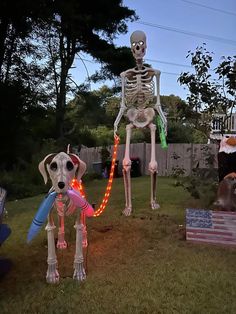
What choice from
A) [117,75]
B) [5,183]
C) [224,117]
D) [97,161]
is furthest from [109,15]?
[224,117]

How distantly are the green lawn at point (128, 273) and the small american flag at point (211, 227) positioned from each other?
137 millimetres

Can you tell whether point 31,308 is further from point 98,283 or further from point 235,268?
point 235,268

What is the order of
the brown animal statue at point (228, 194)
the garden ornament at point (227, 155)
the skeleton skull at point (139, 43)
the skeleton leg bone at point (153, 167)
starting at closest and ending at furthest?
the brown animal statue at point (228, 194) < the garden ornament at point (227, 155) < the skeleton leg bone at point (153, 167) < the skeleton skull at point (139, 43)

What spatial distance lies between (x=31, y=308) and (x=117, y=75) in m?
15.3

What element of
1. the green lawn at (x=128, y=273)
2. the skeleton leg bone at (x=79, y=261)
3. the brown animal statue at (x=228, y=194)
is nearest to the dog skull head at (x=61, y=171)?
the skeleton leg bone at (x=79, y=261)

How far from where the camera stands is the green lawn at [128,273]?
143 inches

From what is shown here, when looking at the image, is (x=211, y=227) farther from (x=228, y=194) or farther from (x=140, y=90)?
(x=140, y=90)

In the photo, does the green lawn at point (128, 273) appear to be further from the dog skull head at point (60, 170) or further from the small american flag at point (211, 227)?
the dog skull head at point (60, 170)

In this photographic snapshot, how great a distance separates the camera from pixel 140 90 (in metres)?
7.47

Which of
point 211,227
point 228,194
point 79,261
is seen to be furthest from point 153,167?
point 79,261

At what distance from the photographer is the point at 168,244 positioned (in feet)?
17.9

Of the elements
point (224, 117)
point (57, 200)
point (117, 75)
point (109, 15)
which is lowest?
point (57, 200)

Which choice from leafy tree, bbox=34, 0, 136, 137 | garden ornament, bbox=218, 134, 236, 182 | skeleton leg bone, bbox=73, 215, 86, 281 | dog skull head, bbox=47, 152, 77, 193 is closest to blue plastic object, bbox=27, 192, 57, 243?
dog skull head, bbox=47, 152, 77, 193

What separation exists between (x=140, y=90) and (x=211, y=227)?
122 inches
